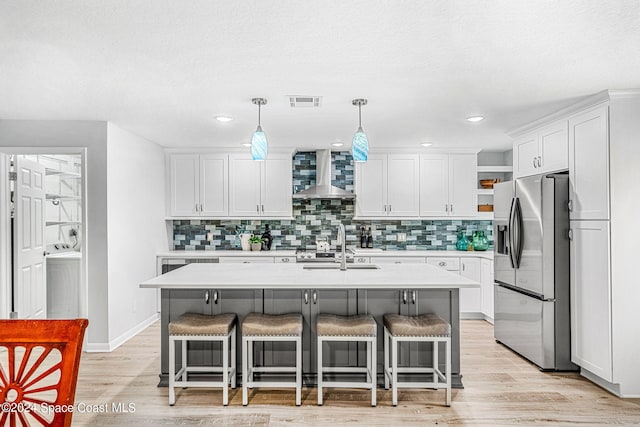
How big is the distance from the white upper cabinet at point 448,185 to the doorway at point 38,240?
13.3 feet

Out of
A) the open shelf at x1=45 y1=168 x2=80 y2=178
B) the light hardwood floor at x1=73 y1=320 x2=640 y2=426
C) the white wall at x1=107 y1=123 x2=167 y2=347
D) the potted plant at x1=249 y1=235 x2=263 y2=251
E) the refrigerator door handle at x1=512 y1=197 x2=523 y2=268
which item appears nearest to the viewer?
the light hardwood floor at x1=73 y1=320 x2=640 y2=426

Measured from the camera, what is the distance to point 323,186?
5.79 m

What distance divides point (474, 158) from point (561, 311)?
2713mm

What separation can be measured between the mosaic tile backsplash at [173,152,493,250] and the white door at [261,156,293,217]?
275mm

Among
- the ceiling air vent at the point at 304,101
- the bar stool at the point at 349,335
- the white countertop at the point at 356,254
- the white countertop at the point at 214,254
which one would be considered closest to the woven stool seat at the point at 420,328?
the bar stool at the point at 349,335

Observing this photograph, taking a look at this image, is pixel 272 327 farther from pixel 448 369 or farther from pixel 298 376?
pixel 448 369

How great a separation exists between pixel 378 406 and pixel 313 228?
3441 mm

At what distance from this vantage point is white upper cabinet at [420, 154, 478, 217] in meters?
5.84

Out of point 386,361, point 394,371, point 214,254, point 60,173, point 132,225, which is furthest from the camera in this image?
point 214,254

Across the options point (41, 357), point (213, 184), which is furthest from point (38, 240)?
point (41, 357)

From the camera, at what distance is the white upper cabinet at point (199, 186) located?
585cm

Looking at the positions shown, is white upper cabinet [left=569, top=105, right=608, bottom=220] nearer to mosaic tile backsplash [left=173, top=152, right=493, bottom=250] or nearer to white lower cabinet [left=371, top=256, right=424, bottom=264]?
white lower cabinet [left=371, top=256, right=424, bottom=264]

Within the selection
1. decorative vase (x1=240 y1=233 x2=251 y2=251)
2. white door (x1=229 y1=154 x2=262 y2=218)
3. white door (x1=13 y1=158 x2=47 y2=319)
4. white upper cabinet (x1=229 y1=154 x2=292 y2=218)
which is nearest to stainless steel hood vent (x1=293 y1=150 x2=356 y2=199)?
white upper cabinet (x1=229 y1=154 x2=292 y2=218)

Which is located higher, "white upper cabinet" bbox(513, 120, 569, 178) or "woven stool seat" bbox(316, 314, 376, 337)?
"white upper cabinet" bbox(513, 120, 569, 178)
